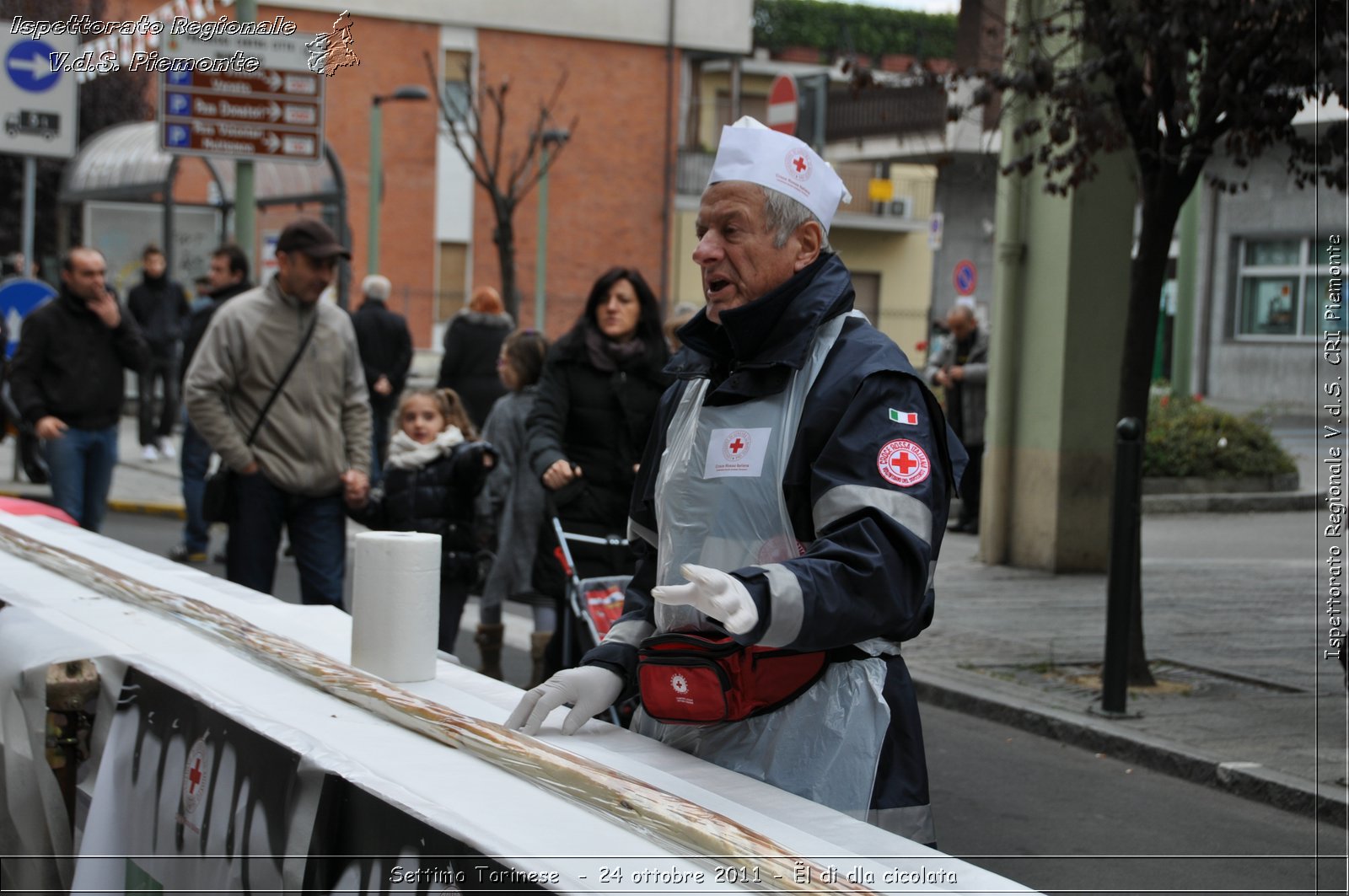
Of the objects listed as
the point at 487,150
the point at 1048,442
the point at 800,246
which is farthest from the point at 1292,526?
the point at 487,150

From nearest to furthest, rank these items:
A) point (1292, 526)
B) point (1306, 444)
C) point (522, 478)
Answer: point (522, 478) < point (1292, 526) < point (1306, 444)

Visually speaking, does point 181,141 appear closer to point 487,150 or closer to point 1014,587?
point 1014,587

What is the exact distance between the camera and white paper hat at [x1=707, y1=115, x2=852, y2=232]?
2727 millimetres

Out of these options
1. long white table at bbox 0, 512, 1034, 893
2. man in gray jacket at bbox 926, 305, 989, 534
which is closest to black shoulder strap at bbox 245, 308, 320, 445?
long white table at bbox 0, 512, 1034, 893

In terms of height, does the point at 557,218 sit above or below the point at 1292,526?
above

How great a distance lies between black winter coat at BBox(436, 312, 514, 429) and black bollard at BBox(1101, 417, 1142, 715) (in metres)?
6.50

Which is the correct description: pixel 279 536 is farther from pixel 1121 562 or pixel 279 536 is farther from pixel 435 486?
pixel 1121 562

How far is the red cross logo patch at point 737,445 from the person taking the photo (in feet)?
8.65

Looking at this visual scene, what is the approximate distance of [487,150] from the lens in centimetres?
3925

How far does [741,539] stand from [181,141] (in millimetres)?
9090

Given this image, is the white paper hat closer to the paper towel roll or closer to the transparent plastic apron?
the transparent plastic apron

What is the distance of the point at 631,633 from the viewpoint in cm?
295

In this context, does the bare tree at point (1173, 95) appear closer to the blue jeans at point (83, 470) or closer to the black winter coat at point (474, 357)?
the blue jeans at point (83, 470)

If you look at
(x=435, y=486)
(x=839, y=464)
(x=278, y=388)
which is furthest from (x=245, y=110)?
(x=839, y=464)
